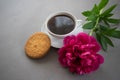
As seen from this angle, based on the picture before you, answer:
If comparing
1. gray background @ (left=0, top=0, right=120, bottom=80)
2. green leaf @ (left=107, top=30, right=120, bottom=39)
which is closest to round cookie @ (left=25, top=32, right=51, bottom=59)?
gray background @ (left=0, top=0, right=120, bottom=80)

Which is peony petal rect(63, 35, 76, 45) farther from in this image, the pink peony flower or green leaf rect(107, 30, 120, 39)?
green leaf rect(107, 30, 120, 39)

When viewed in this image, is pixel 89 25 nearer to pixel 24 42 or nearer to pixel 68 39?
pixel 68 39

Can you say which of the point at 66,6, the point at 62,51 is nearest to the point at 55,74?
the point at 62,51

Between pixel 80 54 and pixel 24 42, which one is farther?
pixel 24 42

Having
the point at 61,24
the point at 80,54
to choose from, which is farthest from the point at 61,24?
the point at 80,54

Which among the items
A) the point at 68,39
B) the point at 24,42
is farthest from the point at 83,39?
the point at 24,42
